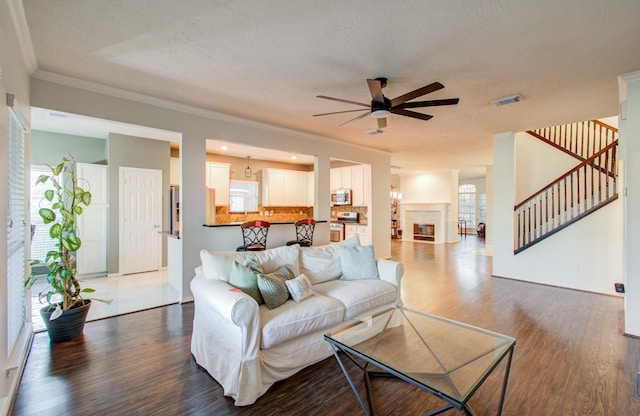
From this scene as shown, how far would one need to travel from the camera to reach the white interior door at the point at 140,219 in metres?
5.62

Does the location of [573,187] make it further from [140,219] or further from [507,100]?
[140,219]

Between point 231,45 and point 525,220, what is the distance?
5.69 meters

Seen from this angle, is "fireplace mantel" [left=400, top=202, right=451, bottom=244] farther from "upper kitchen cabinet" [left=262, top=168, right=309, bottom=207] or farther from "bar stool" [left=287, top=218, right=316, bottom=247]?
"bar stool" [left=287, top=218, right=316, bottom=247]

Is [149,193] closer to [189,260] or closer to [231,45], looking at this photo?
[189,260]

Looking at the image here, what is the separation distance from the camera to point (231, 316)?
200cm

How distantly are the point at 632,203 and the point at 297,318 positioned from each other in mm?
3665

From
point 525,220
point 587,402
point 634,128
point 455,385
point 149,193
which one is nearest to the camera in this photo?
point 455,385

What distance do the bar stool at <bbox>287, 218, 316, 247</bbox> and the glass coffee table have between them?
2824mm

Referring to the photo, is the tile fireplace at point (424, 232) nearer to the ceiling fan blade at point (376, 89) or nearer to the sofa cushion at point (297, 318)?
the ceiling fan blade at point (376, 89)

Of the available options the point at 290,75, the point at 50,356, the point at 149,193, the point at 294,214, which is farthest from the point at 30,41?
the point at 294,214

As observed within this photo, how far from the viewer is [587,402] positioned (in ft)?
6.68

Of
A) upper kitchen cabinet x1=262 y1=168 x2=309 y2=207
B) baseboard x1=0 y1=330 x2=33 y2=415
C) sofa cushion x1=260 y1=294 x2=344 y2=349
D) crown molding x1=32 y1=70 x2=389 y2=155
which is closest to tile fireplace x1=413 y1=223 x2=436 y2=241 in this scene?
upper kitchen cabinet x1=262 y1=168 x2=309 y2=207

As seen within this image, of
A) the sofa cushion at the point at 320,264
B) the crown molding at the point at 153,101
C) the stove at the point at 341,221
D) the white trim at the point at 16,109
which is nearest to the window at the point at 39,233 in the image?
the crown molding at the point at 153,101

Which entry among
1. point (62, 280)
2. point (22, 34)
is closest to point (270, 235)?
point (62, 280)
